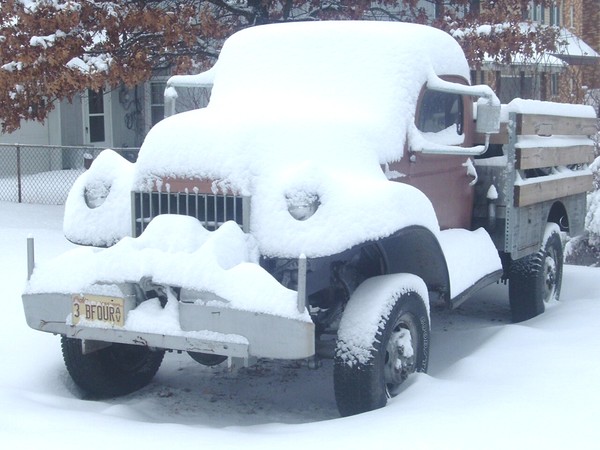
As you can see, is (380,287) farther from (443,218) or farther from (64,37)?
(64,37)

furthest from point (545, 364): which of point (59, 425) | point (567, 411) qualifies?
point (59, 425)

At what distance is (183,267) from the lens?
4.69m

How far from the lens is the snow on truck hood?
16.0ft

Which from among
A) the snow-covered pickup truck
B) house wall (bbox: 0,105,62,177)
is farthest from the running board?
house wall (bbox: 0,105,62,177)

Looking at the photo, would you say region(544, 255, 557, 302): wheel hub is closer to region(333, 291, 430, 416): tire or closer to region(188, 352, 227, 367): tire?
region(333, 291, 430, 416): tire

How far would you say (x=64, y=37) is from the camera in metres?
11.8

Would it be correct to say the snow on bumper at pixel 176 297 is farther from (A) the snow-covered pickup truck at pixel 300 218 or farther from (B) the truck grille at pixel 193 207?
(B) the truck grille at pixel 193 207

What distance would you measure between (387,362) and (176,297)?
1257 mm

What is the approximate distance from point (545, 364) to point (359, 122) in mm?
1883

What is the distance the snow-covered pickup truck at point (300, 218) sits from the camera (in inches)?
186

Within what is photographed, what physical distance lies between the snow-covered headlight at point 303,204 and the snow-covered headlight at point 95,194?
1.39 m

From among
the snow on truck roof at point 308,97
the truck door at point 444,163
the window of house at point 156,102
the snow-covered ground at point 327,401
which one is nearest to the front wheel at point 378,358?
the snow-covered ground at point 327,401

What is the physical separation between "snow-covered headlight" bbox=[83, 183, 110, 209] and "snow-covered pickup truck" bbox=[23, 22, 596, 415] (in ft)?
0.04

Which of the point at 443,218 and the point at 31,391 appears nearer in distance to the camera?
the point at 31,391
